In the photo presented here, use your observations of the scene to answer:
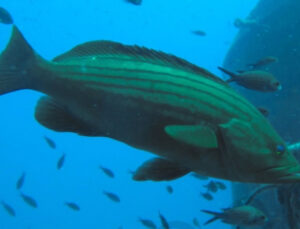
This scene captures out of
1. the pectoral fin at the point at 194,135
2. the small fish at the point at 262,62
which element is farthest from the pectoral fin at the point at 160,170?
the small fish at the point at 262,62

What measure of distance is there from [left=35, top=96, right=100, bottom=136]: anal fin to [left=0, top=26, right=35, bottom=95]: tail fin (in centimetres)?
18

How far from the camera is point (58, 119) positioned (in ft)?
6.15

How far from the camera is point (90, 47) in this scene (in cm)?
192

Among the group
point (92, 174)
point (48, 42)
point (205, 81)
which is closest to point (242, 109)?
point (205, 81)

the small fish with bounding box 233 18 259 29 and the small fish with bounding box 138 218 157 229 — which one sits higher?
the small fish with bounding box 233 18 259 29

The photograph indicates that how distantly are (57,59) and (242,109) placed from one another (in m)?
1.12

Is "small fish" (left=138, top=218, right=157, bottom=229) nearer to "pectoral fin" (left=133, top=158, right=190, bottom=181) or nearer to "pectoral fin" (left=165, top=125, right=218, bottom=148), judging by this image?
"pectoral fin" (left=133, top=158, right=190, bottom=181)

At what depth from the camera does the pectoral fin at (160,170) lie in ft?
5.52

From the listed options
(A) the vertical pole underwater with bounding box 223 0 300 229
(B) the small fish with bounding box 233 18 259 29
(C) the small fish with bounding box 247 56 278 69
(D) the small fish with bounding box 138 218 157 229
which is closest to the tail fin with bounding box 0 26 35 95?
(C) the small fish with bounding box 247 56 278 69

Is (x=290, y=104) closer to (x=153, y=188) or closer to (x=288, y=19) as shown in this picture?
(x=288, y=19)

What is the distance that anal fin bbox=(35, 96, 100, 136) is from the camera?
185 cm

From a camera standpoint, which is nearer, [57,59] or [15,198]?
[57,59]

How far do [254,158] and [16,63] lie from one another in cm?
142

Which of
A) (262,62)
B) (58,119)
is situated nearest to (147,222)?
(262,62)
